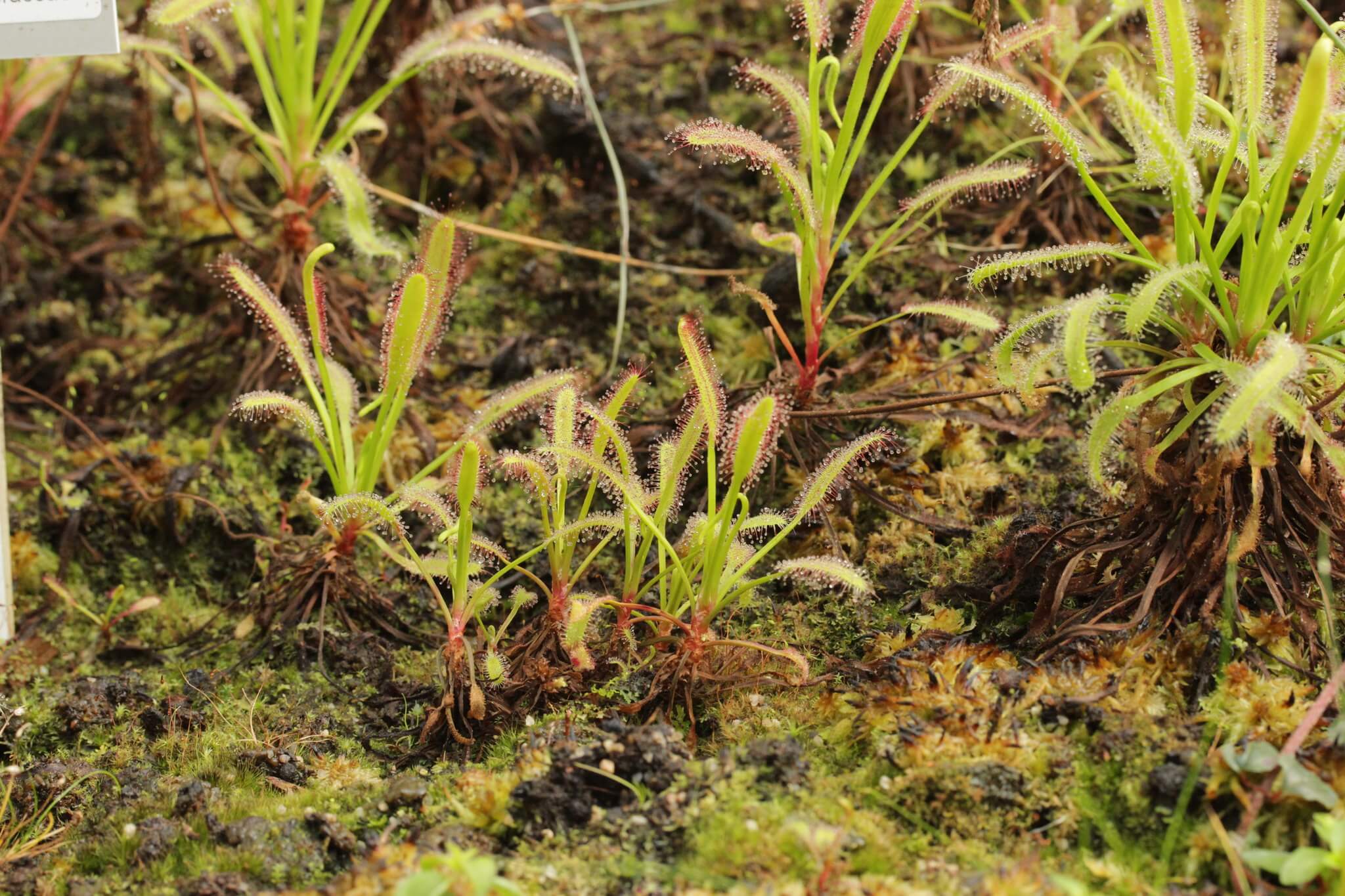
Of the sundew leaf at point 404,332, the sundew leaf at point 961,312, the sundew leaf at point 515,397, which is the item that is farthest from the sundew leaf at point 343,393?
the sundew leaf at point 961,312

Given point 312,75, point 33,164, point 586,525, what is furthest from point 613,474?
point 33,164

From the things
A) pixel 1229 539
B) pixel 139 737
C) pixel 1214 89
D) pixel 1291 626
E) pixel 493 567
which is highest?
pixel 1214 89

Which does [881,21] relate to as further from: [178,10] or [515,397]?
[178,10]

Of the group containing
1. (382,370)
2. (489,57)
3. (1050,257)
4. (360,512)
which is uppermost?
(489,57)

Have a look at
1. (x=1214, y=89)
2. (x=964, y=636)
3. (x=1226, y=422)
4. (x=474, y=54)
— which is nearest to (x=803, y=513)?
(x=964, y=636)

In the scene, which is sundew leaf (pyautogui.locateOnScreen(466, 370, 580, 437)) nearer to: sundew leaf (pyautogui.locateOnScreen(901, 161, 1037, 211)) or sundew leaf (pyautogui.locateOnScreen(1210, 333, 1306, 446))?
sundew leaf (pyautogui.locateOnScreen(901, 161, 1037, 211))

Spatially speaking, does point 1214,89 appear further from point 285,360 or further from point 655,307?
point 285,360
